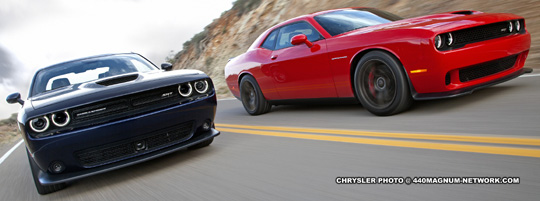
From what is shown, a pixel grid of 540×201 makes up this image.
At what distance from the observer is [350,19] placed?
216 inches

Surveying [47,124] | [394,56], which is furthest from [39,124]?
[394,56]

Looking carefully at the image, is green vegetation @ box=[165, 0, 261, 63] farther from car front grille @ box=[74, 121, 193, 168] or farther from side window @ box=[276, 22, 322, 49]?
car front grille @ box=[74, 121, 193, 168]

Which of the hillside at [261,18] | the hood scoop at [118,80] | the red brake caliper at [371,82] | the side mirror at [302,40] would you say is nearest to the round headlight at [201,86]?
the hood scoop at [118,80]

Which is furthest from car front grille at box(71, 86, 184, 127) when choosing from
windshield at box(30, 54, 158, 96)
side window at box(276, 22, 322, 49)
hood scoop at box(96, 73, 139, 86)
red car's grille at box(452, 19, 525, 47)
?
red car's grille at box(452, 19, 525, 47)

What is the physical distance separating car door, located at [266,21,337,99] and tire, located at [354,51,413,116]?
494 millimetres

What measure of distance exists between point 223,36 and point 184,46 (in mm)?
10984

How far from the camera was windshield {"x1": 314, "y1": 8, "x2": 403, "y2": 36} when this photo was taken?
208 inches

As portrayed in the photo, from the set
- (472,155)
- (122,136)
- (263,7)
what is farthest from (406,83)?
(263,7)

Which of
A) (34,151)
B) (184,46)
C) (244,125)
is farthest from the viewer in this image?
(184,46)

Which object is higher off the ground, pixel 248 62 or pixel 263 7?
pixel 263 7

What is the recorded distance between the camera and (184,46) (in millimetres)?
36469

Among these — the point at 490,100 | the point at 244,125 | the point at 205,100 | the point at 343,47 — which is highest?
the point at 343,47

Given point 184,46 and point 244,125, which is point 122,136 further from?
point 184,46

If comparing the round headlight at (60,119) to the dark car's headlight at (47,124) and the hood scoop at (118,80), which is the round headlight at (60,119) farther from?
the hood scoop at (118,80)
